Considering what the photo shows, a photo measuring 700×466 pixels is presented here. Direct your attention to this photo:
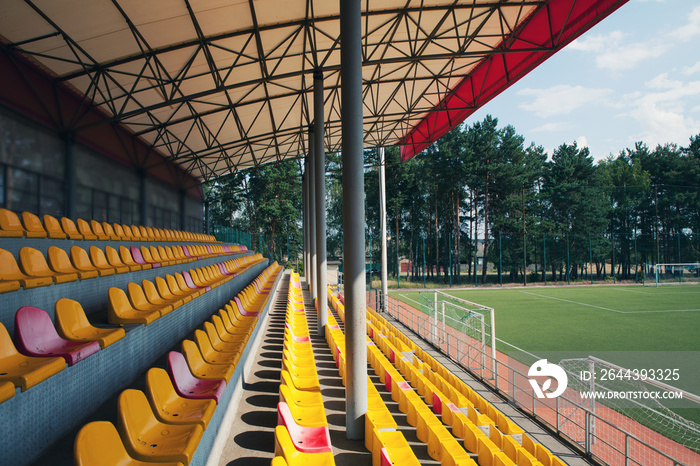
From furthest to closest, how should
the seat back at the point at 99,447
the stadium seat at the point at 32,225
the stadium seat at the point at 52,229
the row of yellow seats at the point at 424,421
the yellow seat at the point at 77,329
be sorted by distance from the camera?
the stadium seat at the point at 52,229 → the stadium seat at the point at 32,225 → the row of yellow seats at the point at 424,421 → the yellow seat at the point at 77,329 → the seat back at the point at 99,447

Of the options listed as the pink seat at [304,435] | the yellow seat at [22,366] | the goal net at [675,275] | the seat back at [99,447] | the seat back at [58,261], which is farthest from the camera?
the goal net at [675,275]

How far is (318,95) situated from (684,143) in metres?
53.7

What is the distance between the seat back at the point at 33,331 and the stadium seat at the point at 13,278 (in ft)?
1.33

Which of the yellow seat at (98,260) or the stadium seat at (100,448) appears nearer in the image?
the stadium seat at (100,448)

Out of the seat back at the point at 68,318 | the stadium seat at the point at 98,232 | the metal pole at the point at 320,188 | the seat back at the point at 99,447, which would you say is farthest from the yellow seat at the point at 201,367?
the metal pole at the point at 320,188

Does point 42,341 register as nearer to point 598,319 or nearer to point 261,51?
point 261,51

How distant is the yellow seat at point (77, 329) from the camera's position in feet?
9.94

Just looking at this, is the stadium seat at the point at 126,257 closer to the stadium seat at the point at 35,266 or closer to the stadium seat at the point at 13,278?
the stadium seat at the point at 35,266

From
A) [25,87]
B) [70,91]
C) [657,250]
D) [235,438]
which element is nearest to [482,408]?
[235,438]

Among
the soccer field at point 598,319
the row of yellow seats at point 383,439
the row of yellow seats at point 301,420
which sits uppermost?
the row of yellow seats at point 301,420

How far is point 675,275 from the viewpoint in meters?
37.7

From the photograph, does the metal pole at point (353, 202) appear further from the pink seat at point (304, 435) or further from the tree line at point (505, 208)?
the tree line at point (505, 208)

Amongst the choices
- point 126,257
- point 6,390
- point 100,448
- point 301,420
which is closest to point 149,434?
point 100,448

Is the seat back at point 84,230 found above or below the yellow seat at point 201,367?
above
